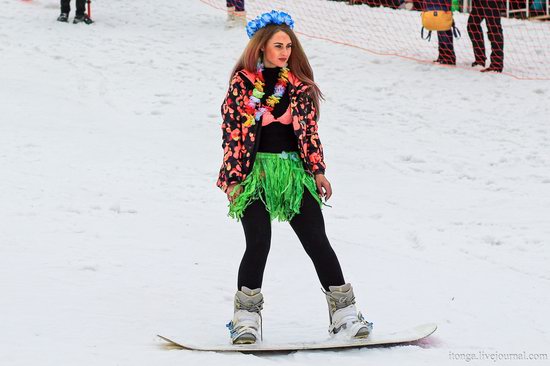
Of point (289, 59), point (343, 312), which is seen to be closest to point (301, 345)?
point (343, 312)

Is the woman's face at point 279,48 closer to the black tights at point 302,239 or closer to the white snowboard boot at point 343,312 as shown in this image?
the black tights at point 302,239

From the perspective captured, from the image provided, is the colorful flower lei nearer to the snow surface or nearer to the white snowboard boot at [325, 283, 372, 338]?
the white snowboard boot at [325, 283, 372, 338]

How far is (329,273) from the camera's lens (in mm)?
3744

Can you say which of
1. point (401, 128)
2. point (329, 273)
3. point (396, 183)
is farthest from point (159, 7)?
point (329, 273)

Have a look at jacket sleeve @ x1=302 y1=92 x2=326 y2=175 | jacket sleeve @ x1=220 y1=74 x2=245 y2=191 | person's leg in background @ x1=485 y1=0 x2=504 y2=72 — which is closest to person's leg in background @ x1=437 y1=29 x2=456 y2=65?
person's leg in background @ x1=485 y1=0 x2=504 y2=72

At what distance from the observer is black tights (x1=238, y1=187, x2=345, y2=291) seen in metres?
3.69

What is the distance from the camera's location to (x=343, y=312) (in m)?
3.72

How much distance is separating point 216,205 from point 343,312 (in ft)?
8.53


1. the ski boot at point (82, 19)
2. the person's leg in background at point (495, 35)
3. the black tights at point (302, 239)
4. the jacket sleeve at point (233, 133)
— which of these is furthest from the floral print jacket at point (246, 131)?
the ski boot at point (82, 19)

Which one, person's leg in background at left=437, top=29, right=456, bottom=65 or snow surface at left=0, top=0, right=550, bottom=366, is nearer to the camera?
snow surface at left=0, top=0, right=550, bottom=366

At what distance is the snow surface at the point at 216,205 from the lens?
4.04 meters

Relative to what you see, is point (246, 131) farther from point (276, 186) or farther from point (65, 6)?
point (65, 6)

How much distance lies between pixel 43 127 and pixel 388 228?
3388 mm

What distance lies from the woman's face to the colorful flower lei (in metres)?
0.06
